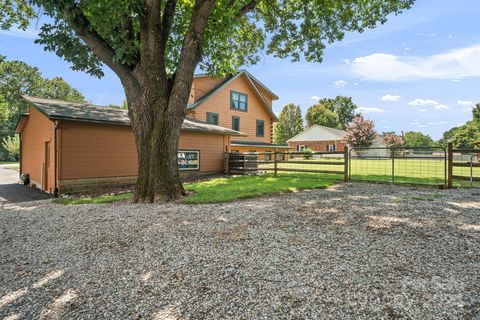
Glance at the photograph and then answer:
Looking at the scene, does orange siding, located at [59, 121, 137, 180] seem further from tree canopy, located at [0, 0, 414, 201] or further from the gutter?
tree canopy, located at [0, 0, 414, 201]

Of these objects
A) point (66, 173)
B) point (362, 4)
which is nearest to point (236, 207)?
point (66, 173)

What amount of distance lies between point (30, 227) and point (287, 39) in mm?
11576

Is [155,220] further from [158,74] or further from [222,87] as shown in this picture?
[222,87]

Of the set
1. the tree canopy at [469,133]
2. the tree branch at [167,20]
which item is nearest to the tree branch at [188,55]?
the tree branch at [167,20]

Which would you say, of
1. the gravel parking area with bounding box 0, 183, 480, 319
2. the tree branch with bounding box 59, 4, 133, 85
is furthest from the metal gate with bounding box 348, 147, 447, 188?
the tree branch with bounding box 59, 4, 133, 85

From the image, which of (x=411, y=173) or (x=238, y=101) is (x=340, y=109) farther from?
(x=411, y=173)

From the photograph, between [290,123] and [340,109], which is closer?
[290,123]

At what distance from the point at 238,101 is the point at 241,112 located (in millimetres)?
962

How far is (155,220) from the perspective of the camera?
17.5 feet

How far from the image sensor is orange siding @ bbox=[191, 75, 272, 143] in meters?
21.3

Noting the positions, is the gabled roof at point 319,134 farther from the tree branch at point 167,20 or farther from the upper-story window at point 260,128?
the tree branch at point 167,20

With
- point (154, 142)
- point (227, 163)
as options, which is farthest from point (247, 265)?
point (227, 163)

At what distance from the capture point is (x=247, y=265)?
3.29 meters

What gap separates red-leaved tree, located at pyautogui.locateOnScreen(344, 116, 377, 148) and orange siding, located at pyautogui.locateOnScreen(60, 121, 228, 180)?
29.7 m
